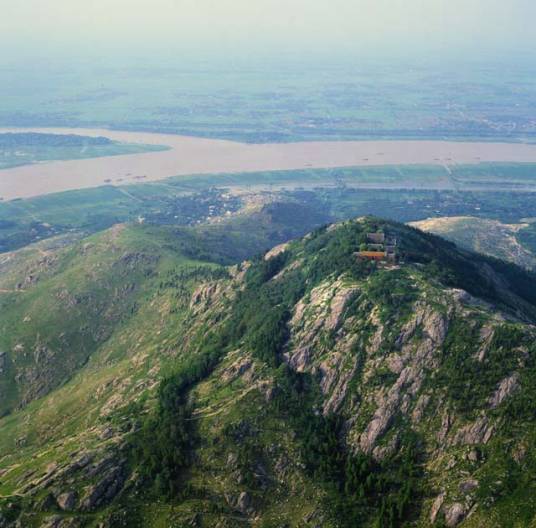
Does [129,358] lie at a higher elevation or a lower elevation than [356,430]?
lower

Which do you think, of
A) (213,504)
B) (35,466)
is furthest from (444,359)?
(35,466)

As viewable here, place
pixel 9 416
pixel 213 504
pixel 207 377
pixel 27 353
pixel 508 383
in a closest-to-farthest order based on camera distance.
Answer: pixel 213 504, pixel 508 383, pixel 207 377, pixel 9 416, pixel 27 353

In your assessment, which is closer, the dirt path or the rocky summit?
the rocky summit

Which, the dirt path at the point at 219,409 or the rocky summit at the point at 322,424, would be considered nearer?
the rocky summit at the point at 322,424

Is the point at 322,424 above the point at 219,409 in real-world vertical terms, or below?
above

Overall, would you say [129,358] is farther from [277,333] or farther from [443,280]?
[443,280]

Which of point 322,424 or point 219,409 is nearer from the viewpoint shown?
point 322,424

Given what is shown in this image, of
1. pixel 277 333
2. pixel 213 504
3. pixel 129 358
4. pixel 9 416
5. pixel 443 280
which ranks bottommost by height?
pixel 9 416

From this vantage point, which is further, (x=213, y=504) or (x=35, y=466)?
(x=35, y=466)
